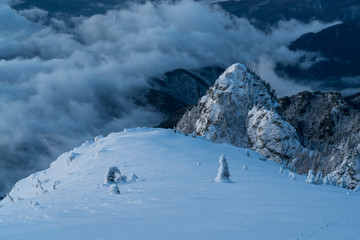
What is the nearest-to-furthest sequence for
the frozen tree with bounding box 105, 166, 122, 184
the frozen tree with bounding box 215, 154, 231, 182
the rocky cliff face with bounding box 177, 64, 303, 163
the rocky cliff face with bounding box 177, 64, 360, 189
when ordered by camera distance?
the frozen tree with bounding box 215, 154, 231, 182, the frozen tree with bounding box 105, 166, 122, 184, the rocky cliff face with bounding box 177, 64, 360, 189, the rocky cliff face with bounding box 177, 64, 303, 163

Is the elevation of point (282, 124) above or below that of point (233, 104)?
below

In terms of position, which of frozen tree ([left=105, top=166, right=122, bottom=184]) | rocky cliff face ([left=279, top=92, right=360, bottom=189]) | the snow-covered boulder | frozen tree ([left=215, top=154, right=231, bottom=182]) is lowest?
frozen tree ([left=105, top=166, right=122, bottom=184])

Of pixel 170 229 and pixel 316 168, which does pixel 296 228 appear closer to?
pixel 170 229

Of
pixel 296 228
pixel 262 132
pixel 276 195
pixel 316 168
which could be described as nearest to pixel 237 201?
pixel 276 195

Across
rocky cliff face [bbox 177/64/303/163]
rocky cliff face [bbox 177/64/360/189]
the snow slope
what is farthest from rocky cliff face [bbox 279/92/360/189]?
the snow slope

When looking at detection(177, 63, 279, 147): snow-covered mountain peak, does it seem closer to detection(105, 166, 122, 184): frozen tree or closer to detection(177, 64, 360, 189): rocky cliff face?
detection(177, 64, 360, 189): rocky cliff face

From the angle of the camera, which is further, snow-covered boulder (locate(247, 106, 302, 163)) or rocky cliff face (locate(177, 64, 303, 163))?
rocky cliff face (locate(177, 64, 303, 163))

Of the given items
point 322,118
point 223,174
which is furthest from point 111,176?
point 322,118

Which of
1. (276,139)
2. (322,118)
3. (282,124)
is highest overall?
(322,118)

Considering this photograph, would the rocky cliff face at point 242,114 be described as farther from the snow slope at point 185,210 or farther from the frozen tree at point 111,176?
the frozen tree at point 111,176

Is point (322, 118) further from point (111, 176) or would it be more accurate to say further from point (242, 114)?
point (111, 176)

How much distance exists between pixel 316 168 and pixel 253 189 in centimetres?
6389

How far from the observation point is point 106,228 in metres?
12.0

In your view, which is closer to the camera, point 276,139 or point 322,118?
point 276,139
